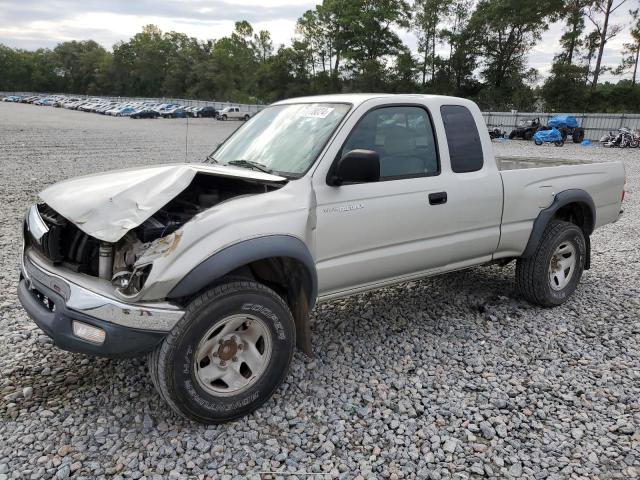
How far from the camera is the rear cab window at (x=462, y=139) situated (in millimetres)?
4059

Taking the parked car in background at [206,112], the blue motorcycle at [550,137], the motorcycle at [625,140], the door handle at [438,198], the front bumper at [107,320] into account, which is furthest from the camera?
the parked car in background at [206,112]

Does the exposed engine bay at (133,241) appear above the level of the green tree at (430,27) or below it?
below

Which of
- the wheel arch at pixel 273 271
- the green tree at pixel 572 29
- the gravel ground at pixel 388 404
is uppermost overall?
the green tree at pixel 572 29

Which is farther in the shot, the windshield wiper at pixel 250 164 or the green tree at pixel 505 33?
the green tree at pixel 505 33

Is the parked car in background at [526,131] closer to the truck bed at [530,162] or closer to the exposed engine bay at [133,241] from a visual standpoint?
the truck bed at [530,162]

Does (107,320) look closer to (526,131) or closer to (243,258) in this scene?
(243,258)

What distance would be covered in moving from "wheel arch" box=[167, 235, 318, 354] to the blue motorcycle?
81.7ft

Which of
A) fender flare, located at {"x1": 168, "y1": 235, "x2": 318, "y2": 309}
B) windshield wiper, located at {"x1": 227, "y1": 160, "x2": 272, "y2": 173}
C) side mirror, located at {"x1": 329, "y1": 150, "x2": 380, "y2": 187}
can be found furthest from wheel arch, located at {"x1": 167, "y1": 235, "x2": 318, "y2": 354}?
windshield wiper, located at {"x1": 227, "y1": 160, "x2": 272, "y2": 173}

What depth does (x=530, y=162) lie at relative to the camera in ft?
18.6

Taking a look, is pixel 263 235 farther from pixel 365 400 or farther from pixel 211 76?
pixel 211 76

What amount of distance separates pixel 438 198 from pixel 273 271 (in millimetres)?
1415

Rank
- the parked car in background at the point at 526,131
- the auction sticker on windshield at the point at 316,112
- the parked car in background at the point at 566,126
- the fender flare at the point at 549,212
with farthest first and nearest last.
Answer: the parked car in background at the point at 526,131 → the parked car in background at the point at 566,126 → the fender flare at the point at 549,212 → the auction sticker on windshield at the point at 316,112

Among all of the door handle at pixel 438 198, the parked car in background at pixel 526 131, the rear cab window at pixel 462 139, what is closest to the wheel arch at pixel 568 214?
the rear cab window at pixel 462 139

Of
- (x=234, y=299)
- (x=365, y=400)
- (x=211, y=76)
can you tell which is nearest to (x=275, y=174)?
(x=234, y=299)
